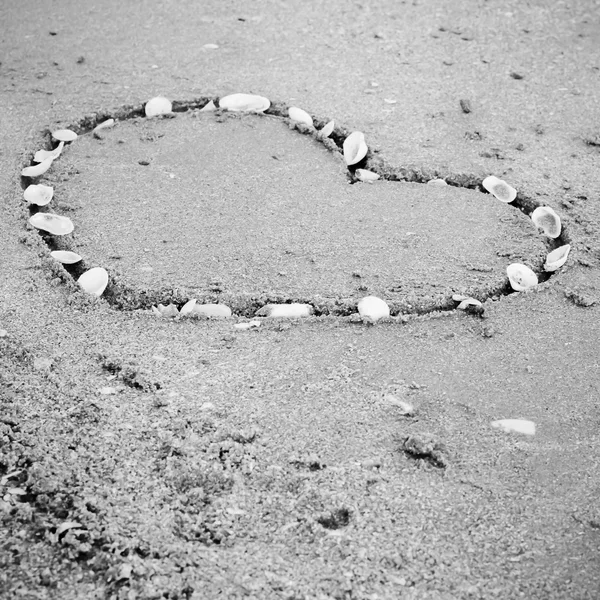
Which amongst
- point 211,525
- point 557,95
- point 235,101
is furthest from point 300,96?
point 211,525

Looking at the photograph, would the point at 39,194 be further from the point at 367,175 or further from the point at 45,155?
the point at 367,175

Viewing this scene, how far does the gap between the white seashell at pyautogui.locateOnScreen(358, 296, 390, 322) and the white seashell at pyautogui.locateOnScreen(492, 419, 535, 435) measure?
442 mm

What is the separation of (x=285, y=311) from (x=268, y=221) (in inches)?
18.0

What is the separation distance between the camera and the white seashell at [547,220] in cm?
245

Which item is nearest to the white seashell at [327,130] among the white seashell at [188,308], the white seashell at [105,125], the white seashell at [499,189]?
the white seashell at [499,189]

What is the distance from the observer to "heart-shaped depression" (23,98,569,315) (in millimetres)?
2230

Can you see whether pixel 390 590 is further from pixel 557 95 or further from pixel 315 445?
pixel 557 95

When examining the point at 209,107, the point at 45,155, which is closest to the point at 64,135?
the point at 45,155

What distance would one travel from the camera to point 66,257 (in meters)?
2.29

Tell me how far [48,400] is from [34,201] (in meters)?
0.90

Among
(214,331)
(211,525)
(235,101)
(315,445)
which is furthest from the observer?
(235,101)

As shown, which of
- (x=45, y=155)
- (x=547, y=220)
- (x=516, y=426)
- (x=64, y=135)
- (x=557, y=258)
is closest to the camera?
(x=516, y=426)

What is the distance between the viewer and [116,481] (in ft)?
5.32

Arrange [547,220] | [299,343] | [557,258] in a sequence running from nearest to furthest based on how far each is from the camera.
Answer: [299,343]
[557,258]
[547,220]
